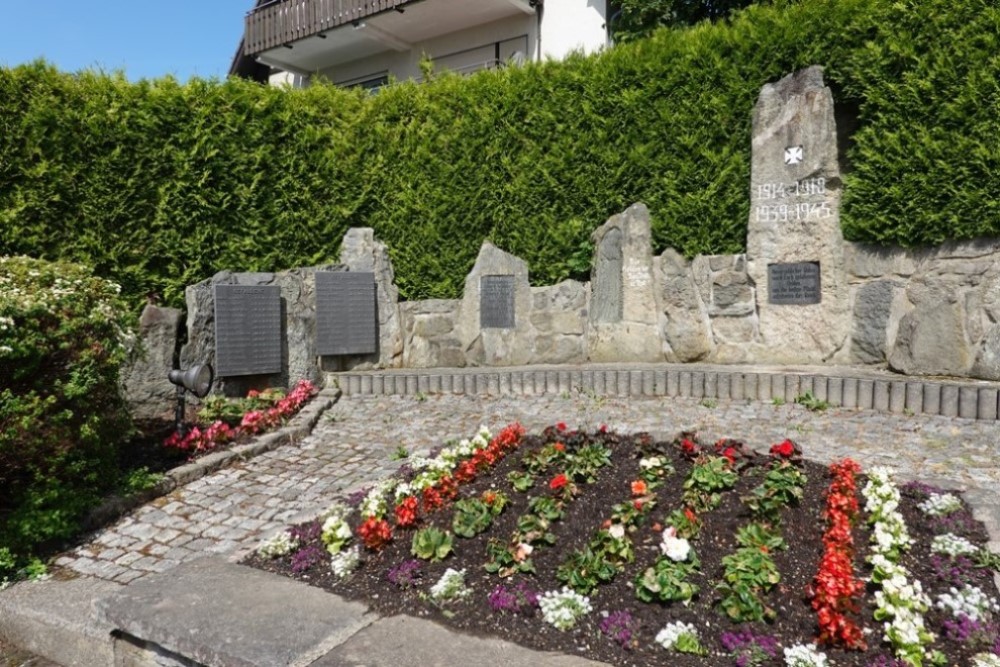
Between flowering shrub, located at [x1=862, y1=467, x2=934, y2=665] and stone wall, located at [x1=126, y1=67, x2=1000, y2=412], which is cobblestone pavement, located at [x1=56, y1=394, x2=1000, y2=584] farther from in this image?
stone wall, located at [x1=126, y1=67, x2=1000, y2=412]

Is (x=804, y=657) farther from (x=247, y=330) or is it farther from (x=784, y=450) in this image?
(x=247, y=330)

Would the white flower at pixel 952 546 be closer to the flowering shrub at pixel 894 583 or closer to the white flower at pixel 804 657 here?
the flowering shrub at pixel 894 583

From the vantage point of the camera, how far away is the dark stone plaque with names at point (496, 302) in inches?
336

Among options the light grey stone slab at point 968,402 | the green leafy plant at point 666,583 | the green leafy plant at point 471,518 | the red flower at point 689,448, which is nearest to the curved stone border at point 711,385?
the light grey stone slab at point 968,402

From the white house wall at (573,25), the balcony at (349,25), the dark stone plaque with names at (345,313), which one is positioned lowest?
the dark stone plaque with names at (345,313)

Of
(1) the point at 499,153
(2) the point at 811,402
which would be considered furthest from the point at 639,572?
(1) the point at 499,153

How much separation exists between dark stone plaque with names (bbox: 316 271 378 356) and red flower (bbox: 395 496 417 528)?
506 centimetres

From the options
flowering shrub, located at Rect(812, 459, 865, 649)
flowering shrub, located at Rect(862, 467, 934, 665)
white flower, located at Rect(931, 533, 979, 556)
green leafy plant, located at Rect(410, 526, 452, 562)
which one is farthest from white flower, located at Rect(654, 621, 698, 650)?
white flower, located at Rect(931, 533, 979, 556)

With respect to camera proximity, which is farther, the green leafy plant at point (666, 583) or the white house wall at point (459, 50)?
the white house wall at point (459, 50)

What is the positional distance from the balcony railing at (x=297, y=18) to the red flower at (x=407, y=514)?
499 inches

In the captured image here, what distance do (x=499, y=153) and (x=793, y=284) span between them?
12.8ft

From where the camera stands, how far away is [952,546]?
9.00 feet

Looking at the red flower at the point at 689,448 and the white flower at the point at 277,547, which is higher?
the red flower at the point at 689,448

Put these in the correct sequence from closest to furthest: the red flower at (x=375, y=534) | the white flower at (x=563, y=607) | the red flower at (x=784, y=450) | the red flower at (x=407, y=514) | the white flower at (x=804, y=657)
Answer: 1. the white flower at (x=804, y=657)
2. the white flower at (x=563, y=607)
3. the red flower at (x=375, y=534)
4. the red flower at (x=407, y=514)
5. the red flower at (x=784, y=450)
